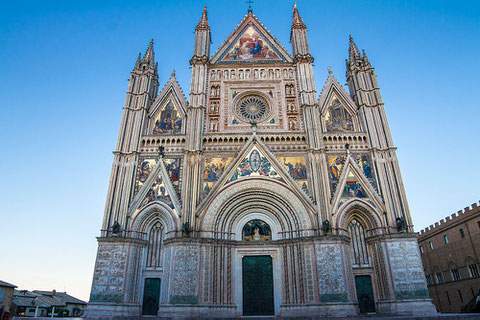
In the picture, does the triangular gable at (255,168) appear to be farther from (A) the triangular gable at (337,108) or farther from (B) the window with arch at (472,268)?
(B) the window with arch at (472,268)

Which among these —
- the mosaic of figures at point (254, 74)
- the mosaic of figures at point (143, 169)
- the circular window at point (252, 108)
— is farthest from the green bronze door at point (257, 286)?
the mosaic of figures at point (254, 74)

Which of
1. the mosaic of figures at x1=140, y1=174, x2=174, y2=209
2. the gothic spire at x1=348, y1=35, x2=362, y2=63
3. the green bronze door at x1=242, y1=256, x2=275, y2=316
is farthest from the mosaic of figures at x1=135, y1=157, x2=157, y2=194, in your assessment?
the gothic spire at x1=348, y1=35, x2=362, y2=63

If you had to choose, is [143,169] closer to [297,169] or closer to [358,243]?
[297,169]

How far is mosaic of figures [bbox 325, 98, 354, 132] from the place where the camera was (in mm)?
19969

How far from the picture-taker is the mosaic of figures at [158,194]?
17516mm

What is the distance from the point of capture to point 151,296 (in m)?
16.1

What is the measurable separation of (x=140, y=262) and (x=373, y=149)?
47.5 feet

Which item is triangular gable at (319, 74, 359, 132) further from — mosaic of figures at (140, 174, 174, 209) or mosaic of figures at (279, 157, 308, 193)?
mosaic of figures at (140, 174, 174, 209)

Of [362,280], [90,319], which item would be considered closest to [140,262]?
[90,319]

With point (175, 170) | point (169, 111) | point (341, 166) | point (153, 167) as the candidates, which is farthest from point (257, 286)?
point (169, 111)

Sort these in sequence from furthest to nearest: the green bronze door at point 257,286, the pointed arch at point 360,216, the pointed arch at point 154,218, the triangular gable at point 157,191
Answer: the triangular gable at point 157,191, the pointed arch at point 154,218, the pointed arch at point 360,216, the green bronze door at point 257,286

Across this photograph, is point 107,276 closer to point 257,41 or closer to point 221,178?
point 221,178

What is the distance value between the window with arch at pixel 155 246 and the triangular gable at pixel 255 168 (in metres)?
3.38

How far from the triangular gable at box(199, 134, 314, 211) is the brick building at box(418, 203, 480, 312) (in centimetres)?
1529
